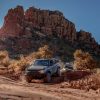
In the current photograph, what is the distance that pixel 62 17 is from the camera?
125062mm

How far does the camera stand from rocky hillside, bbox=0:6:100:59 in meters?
89.8

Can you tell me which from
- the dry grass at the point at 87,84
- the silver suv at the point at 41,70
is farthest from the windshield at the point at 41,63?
the dry grass at the point at 87,84

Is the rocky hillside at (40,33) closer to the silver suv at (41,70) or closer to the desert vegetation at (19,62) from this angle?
the desert vegetation at (19,62)

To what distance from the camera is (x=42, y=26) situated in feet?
381

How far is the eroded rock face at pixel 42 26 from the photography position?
107 m

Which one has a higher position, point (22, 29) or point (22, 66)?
point (22, 29)

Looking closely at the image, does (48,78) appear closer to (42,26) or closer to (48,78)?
(48,78)

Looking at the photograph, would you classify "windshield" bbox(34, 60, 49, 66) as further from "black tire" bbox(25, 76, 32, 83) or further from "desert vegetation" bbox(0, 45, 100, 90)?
"desert vegetation" bbox(0, 45, 100, 90)

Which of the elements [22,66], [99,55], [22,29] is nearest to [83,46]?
[99,55]

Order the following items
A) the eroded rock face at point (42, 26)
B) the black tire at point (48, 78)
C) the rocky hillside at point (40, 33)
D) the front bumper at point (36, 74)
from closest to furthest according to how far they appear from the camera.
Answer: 1. the front bumper at point (36, 74)
2. the black tire at point (48, 78)
3. the rocky hillside at point (40, 33)
4. the eroded rock face at point (42, 26)

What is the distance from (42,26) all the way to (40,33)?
12.3 m

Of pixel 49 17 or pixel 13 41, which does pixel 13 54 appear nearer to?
pixel 13 41

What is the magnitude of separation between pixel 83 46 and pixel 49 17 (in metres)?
23.0

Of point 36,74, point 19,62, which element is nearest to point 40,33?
point 19,62
